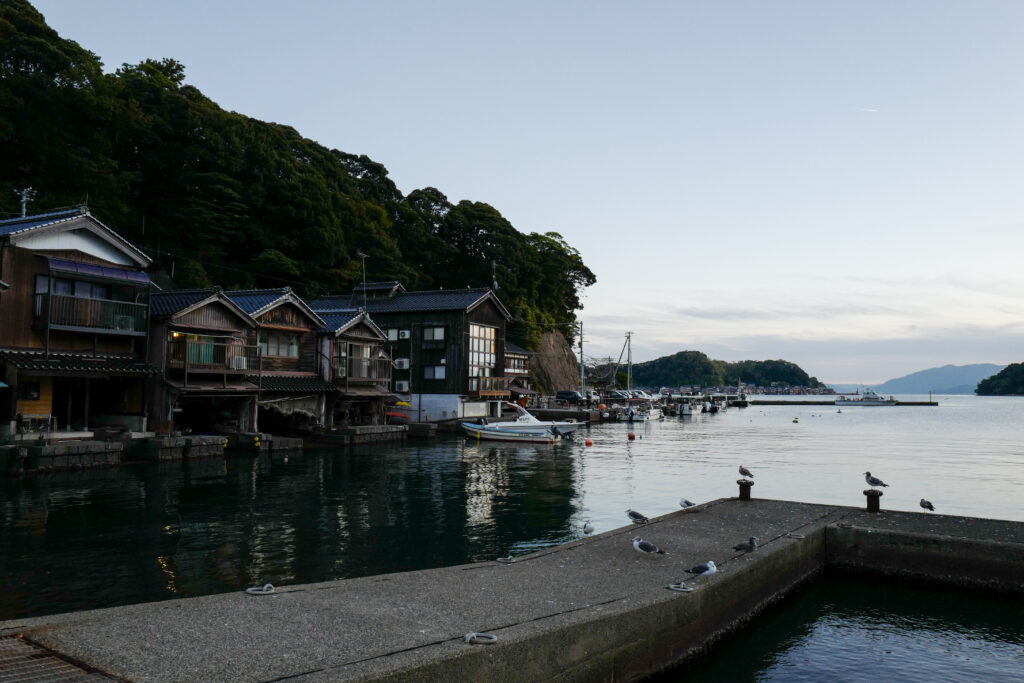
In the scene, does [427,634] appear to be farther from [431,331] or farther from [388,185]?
[388,185]

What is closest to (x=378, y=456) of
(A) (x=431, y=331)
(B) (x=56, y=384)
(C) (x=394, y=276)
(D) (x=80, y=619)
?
(B) (x=56, y=384)

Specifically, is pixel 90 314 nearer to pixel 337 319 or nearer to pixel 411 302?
pixel 337 319

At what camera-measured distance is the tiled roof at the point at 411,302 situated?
64688mm

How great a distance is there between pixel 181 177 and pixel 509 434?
130 feet

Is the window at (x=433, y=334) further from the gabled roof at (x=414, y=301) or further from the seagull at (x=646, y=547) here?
the seagull at (x=646, y=547)

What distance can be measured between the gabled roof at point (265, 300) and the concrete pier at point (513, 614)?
117ft

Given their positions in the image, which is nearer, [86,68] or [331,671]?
[331,671]

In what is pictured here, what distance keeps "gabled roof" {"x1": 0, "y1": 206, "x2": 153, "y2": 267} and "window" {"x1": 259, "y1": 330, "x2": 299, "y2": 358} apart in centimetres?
1020

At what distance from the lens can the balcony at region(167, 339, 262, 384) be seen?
38344mm

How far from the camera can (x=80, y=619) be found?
9.34 m

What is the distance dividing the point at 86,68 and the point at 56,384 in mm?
35720

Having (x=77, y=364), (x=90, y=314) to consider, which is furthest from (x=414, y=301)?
(x=77, y=364)

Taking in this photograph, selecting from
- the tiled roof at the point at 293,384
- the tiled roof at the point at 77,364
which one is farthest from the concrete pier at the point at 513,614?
the tiled roof at the point at 293,384

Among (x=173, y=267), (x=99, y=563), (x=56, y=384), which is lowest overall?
(x=99, y=563)
